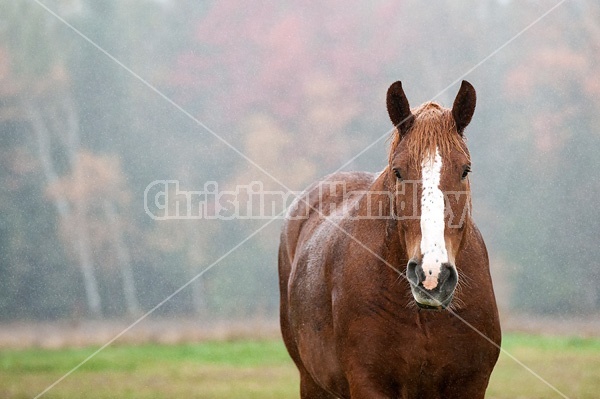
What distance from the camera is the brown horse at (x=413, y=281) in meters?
3.65

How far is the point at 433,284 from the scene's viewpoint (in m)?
3.43

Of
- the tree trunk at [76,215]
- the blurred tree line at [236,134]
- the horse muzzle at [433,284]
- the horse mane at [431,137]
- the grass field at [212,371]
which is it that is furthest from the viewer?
the tree trunk at [76,215]

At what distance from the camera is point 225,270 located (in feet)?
59.5

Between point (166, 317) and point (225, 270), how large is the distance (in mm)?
Result: 1682

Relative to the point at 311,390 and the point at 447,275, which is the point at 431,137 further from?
the point at 311,390

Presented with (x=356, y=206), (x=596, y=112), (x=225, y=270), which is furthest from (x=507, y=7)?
(x=356, y=206)

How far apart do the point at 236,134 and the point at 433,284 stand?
Result: 15364mm

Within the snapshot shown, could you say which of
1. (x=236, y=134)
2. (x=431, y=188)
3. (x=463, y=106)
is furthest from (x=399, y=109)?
(x=236, y=134)

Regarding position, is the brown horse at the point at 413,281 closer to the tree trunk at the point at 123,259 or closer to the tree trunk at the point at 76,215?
the tree trunk at the point at 123,259

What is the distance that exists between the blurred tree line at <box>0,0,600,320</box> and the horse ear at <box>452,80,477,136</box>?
13.4 m

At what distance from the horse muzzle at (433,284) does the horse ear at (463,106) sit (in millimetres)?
864

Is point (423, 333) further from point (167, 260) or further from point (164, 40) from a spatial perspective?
point (164, 40)

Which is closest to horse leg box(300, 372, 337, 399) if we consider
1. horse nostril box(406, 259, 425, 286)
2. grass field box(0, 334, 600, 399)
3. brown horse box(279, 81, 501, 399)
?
brown horse box(279, 81, 501, 399)

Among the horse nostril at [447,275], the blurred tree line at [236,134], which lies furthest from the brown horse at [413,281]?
the blurred tree line at [236,134]
